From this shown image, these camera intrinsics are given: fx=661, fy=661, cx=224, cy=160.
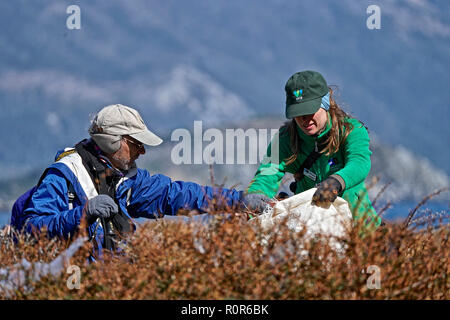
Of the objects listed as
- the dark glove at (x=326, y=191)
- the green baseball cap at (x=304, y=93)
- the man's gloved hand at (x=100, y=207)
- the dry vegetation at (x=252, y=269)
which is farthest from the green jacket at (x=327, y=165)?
the man's gloved hand at (x=100, y=207)

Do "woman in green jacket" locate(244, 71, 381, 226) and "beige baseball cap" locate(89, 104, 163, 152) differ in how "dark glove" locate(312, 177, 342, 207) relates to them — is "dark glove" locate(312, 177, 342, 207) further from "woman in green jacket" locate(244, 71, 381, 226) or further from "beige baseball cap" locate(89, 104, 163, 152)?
"beige baseball cap" locate(89, 104, 163, 152)

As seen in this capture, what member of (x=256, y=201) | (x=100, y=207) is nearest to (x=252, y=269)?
(x=100, y=207)

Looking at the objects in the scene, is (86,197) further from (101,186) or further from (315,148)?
(315,148)

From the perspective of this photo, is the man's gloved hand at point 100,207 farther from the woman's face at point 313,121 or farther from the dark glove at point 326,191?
the woman's face at point 313,121

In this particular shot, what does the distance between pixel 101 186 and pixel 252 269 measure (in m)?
1.62

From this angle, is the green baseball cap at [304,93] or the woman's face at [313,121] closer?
the green baseball cap at [304,93]

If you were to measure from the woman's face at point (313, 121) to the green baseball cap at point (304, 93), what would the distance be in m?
0.10

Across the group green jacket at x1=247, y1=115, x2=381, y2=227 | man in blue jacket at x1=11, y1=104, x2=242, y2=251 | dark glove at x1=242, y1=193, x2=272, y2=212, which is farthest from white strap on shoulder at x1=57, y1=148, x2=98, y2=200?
green jacket at x1=247, y1=115, x2=381, y2=227

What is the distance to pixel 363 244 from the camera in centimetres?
323

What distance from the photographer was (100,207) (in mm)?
4094

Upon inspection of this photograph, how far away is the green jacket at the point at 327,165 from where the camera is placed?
4.55 meters

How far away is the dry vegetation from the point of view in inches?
126

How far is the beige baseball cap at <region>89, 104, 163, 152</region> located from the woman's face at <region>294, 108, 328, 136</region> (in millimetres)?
1017
